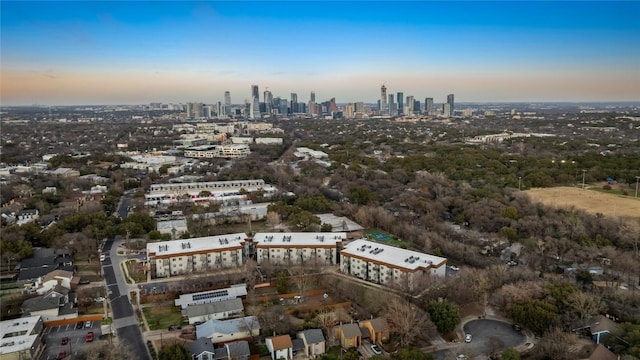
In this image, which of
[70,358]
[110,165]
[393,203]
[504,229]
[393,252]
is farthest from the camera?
[110,165]

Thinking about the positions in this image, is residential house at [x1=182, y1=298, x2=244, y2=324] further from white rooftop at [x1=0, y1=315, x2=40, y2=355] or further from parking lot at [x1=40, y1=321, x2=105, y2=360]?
white rooftop at [x1=0, y1=315, x2=40, y2=355]

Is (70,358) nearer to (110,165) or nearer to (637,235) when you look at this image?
(637,235)

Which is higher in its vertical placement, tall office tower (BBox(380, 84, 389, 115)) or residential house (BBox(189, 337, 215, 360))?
tall office tower (BBox(380, 84, 389, 115))

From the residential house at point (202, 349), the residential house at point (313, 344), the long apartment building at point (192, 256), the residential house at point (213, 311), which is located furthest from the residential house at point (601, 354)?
the long apartment building at point (192, 256)

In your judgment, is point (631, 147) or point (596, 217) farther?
point (631, 147)

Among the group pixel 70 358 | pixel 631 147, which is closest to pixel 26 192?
pixel 70 358

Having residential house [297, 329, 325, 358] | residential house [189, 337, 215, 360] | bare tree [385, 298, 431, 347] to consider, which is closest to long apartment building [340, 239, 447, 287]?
bare tree [385, 298, 431, 347]

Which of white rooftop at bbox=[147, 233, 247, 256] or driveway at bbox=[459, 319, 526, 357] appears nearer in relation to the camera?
driveway at bbox=[459, 319, 526, 357]
